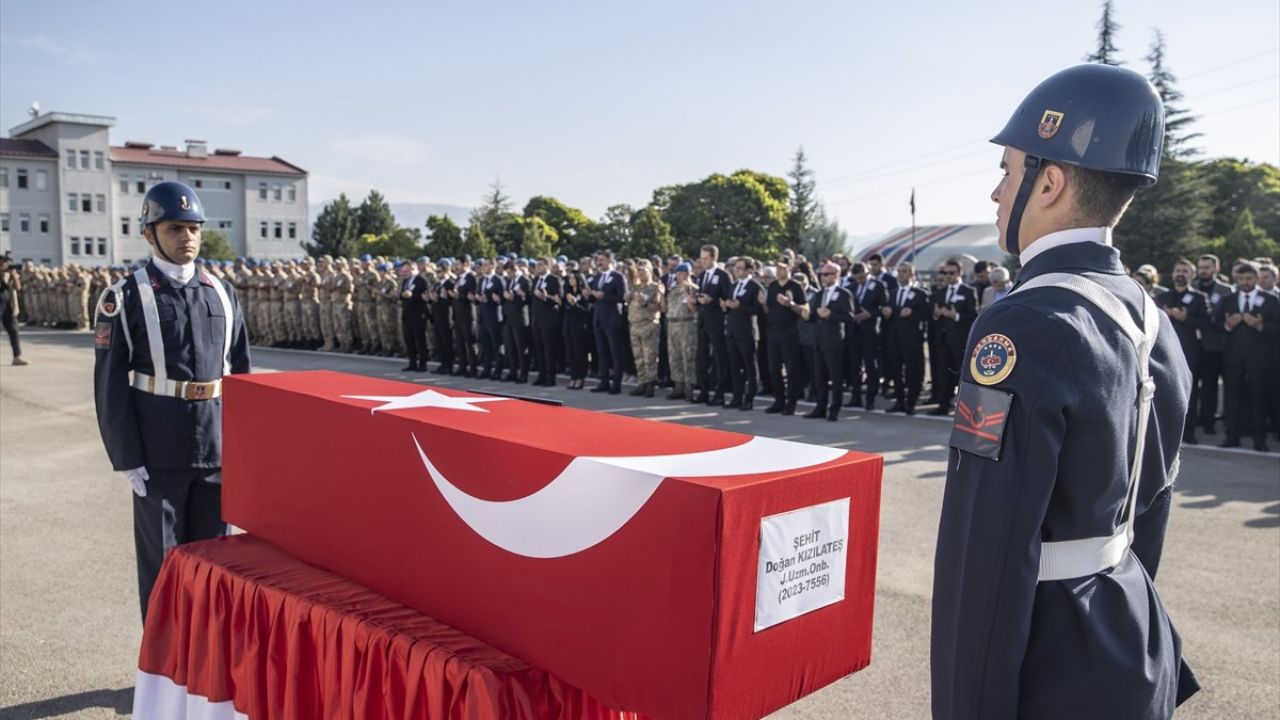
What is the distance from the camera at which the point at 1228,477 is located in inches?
330

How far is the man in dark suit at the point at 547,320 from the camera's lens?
50.3 feet

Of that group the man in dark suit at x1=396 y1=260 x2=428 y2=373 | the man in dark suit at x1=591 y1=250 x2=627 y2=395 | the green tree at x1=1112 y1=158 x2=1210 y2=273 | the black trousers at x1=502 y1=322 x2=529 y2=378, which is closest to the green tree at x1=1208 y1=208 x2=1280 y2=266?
the green tree at x1=1112 y1=158 x2=1210 y2=273

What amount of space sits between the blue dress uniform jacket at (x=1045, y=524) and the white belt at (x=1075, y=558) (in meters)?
0.02

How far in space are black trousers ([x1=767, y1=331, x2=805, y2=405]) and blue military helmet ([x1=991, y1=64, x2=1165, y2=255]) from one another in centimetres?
1013

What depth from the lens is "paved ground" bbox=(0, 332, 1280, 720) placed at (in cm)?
391

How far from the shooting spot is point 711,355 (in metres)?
13.6

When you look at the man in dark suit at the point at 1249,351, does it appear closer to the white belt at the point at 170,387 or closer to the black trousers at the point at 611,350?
the black trousers at the point at 611,350

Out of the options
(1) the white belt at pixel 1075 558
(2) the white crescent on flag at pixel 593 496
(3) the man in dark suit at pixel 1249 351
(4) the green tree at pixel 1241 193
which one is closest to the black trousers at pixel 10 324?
(2) the white crescent on flag at pixel 593 496

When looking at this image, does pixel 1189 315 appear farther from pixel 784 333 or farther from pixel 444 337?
pixel 444 337

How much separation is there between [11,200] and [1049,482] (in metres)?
84.6

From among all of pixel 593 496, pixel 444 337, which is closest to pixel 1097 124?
pixel 593 496

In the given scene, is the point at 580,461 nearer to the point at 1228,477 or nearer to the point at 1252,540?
the point at 1252,540

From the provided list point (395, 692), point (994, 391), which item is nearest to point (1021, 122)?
point (994, 391)

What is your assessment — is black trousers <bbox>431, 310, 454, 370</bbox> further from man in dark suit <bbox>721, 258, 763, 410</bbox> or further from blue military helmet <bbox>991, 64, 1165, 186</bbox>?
blue military helmet <bbox>991, 64, 1165, 186</bbox>
